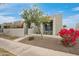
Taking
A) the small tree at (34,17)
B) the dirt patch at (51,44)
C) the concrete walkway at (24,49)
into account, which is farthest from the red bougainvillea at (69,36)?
the small tree at (34,17)

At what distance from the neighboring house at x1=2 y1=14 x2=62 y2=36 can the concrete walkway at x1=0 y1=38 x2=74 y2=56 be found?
0.63ft

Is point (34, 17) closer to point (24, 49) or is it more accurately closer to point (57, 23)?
point (57, 23)

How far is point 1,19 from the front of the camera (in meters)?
5.32

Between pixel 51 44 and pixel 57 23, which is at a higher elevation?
pixel 57 23

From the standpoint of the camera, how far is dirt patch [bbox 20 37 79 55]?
5246 millimetres

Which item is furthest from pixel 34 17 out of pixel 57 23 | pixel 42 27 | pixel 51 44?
pixel 51 44

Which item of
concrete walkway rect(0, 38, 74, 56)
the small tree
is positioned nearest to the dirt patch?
concrete walkway rect(0, 38, 74, 56)

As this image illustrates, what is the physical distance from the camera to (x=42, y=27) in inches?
214

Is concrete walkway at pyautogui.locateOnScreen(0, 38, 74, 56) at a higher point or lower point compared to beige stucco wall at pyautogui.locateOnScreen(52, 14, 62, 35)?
lower

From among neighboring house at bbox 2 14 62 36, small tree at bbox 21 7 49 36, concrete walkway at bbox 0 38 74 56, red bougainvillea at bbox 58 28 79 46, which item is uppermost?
small tree at bbox 21 7 49 36

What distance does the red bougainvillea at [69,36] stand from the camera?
208 inches

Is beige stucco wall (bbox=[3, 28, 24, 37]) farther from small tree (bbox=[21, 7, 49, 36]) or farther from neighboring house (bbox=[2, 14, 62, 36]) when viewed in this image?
small tree (bbox=[21, 7, 49, 36])

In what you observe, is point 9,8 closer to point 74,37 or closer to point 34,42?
point 34,42

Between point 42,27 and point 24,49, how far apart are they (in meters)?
0.51
